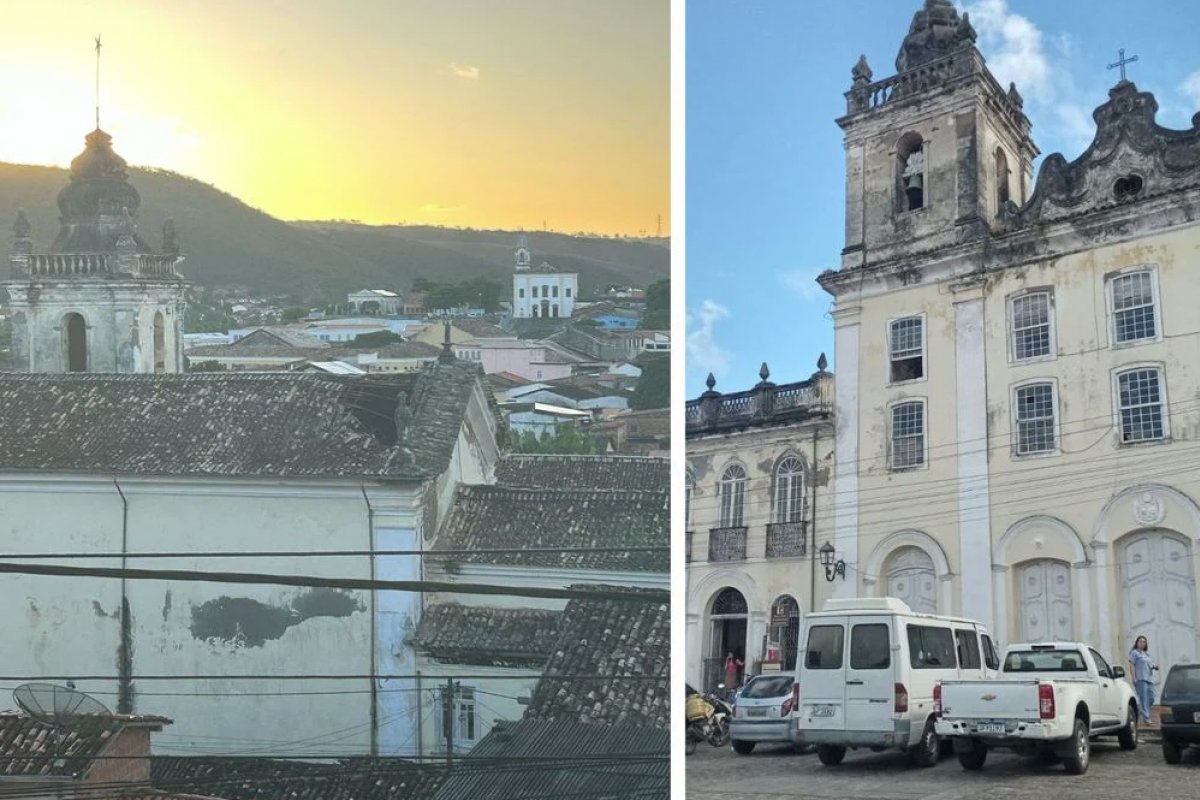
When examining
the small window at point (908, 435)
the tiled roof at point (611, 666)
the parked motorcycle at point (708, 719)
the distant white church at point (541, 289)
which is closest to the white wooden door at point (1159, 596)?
the small window at point (908, 435)

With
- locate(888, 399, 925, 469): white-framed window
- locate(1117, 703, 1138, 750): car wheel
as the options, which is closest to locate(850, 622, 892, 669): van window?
locate(888, 399, 925, 469): white-framed window

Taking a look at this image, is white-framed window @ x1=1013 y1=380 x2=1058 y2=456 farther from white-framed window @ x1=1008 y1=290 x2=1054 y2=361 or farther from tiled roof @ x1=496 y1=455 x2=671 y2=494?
tiled roof @ x1=496 y1=455 x2=671 y2=494

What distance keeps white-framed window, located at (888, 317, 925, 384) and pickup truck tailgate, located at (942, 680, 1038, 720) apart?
1.78m

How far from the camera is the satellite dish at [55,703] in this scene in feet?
24.9

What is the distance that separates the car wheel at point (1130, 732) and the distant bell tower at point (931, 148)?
101 inches

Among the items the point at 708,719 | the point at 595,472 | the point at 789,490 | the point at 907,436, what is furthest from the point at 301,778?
the point at 907,436

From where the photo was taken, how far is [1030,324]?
8.39 m

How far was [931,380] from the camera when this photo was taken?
8.65m

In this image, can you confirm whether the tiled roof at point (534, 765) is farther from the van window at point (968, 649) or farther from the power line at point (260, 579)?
the van window at point (968, 649)

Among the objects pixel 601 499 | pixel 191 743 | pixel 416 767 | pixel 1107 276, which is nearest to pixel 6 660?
pixel 191 743

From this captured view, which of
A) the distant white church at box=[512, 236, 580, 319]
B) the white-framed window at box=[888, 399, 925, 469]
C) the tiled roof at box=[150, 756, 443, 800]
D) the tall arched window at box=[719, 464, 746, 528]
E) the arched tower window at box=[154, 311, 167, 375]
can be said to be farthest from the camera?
the tall arched window at box=[719, 464, 746, 528]

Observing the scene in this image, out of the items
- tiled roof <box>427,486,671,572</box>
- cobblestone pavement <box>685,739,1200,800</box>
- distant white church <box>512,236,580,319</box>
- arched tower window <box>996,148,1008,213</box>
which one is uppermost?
arched tower window <box>996,148,1008,213</box>

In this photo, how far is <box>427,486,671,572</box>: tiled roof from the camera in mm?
8156

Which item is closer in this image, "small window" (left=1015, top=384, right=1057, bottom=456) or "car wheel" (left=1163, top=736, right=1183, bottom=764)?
"car wheel" (left=1163, top=736, right=1183, bottom=764)
